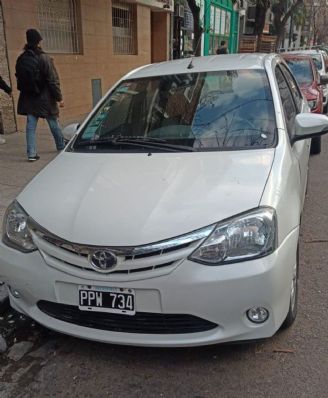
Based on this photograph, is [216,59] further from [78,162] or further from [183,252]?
[183,252]

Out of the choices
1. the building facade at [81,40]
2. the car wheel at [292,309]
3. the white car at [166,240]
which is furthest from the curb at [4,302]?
the building facade at [81,40]

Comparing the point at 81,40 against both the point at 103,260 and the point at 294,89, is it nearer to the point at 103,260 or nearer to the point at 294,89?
the point at 294,89

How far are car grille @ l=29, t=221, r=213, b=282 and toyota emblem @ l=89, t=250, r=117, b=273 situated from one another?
16 millimetres

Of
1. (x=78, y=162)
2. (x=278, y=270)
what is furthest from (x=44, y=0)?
(x=278, y=270)

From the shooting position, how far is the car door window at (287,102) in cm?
350

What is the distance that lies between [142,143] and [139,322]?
1396mm

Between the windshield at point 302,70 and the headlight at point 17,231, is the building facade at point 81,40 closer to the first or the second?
the windshield at point 302,70

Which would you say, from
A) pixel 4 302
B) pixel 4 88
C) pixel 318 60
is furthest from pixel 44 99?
pixel 318 60

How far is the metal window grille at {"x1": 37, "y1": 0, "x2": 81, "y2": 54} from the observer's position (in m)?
9.79

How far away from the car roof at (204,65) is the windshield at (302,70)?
6056 mm

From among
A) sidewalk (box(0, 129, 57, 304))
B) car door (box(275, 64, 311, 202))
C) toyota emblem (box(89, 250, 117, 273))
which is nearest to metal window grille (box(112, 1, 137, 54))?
sidewalk (box(0, 129, 57, 304))

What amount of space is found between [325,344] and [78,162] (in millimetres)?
2014

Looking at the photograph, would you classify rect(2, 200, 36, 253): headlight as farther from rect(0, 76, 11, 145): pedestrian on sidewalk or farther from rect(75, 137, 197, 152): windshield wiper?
rect(0, 76, 11, 145): pedestrian on sidewalk

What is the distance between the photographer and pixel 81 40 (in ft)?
36.8
